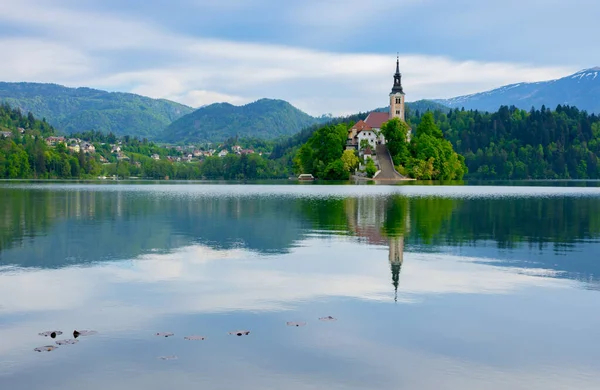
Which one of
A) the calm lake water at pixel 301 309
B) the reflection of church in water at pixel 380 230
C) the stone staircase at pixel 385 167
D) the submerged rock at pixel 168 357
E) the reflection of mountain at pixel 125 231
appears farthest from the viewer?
the stone staircase at pixel 385 167

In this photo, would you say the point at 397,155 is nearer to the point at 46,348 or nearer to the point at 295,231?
the point at 295,231

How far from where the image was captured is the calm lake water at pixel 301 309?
11.4 metres

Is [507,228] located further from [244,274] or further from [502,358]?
[502,358]

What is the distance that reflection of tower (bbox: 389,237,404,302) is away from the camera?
20.1 metres

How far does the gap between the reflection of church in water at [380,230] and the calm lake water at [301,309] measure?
0.24 meters

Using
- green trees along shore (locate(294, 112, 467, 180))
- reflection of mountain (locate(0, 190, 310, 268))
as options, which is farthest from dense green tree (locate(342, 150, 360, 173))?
reflection of mountain (locate(0, 190, 310, 268))

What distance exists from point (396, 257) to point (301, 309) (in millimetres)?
9989

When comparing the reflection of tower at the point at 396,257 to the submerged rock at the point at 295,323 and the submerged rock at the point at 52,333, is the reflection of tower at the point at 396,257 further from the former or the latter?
the submerged rock at the point at 52,333

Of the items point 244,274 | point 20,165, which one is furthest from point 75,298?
point 20,165

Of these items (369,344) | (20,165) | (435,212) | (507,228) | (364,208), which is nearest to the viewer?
(369,344)

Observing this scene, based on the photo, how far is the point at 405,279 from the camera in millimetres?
20422

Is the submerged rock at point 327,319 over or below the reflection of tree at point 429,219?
below

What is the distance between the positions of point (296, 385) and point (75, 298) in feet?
28.3

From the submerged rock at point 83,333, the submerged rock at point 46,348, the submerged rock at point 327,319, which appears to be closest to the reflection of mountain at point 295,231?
the submerged rock at point 327,319
